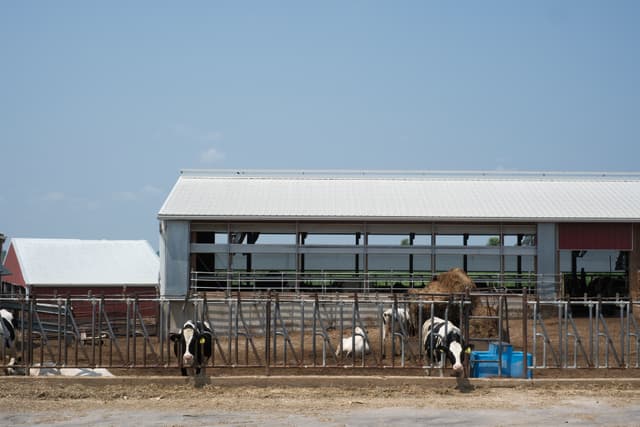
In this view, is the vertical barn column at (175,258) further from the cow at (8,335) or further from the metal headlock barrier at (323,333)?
the cow at (8,335)

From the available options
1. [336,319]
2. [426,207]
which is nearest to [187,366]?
[336,319]

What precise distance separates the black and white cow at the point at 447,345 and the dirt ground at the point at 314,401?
615mm

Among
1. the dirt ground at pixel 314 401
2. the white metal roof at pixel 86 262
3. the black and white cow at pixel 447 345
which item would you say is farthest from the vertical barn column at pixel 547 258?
the white metal roof at pixel 86 262

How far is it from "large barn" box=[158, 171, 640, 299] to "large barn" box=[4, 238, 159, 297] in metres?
7.72

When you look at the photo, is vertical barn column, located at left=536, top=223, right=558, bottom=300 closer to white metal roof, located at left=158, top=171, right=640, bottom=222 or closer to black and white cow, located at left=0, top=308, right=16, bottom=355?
white metal roof, located at left=158, top=171, right=640, bottom=222

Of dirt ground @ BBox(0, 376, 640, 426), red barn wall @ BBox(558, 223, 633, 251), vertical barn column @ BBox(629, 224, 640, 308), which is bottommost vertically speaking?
dirt ground @ BBox(0, 376, 640, 426)

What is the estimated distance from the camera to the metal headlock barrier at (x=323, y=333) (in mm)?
18938

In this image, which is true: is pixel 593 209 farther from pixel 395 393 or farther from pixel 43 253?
pixel 43 253

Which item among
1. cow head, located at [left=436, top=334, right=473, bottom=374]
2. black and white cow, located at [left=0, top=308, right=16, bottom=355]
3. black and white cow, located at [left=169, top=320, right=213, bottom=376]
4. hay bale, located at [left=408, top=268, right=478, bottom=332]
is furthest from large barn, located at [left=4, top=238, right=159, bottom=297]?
cow head, located at [left=436, top=334, right=473, bottom=374]

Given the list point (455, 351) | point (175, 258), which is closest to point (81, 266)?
point (175, 258)

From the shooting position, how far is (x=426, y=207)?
37656 millimetres

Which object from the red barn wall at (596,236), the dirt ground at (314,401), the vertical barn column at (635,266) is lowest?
the dirt ground at (314,401)

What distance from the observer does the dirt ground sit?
48.5 ft

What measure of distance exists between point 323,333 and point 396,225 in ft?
57.7
